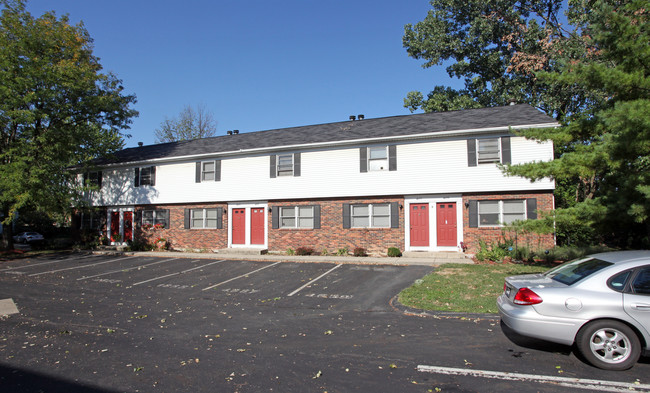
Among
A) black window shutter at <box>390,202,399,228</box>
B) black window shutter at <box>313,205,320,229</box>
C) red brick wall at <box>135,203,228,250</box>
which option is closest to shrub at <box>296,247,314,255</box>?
black window shutter at <box>313,205,320,229</box>

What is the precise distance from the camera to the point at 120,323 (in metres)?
7.59

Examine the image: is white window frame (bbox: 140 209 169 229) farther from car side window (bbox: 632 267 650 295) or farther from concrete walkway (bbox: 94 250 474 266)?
car side window (bbox: 632 267 650 295)

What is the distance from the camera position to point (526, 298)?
534 centimetres

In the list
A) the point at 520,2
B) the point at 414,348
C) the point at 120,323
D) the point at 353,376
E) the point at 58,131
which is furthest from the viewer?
the point at 520,2

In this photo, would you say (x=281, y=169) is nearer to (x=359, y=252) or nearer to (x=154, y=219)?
(x=359, y=252)

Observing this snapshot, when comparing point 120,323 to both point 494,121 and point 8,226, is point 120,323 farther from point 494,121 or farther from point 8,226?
point 8,226

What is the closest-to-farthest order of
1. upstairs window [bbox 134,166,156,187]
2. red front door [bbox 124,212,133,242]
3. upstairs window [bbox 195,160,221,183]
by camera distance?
upstairs window [bbox 195,160,221,183] < upstairs window [bbox 134,166,156,187] < red front door [bbox 124,212,133,242]

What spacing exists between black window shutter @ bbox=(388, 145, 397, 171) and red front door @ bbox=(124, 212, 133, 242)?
51.2 ft

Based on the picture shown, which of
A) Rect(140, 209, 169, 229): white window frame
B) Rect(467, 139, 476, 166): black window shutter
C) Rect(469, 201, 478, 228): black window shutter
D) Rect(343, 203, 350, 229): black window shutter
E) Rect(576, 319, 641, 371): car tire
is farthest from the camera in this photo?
Rect(140, 209, 169, 229): white window frame

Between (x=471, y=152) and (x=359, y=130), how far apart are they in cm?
555

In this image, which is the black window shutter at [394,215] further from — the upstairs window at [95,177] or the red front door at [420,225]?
the upstairs window at [95,177]

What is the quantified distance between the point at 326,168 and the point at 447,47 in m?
16.7

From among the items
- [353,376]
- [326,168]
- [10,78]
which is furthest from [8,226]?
[353,376]

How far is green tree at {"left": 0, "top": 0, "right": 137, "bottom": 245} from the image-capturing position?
1825 centimetres
